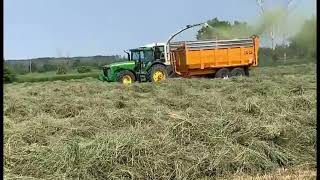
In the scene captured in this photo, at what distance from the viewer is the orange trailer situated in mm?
20094

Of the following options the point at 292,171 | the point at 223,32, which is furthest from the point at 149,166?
the point at 223,32

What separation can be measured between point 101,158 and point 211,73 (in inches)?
628

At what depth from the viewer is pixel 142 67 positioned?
64.1ft

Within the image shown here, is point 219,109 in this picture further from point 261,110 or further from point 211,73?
point 211,73

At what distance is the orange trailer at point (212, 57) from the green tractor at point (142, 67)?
581mm

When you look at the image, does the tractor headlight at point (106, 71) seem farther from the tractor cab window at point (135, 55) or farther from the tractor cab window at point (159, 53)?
the tractor cab window at point (159, 53)

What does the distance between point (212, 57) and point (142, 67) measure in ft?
9.38

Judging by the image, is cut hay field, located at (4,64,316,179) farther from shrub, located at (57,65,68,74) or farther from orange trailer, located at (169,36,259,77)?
shrub, located at (57,65,68,74)

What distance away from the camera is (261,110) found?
749 cm

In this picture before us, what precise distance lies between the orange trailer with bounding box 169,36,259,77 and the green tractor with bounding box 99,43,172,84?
0.58 metres

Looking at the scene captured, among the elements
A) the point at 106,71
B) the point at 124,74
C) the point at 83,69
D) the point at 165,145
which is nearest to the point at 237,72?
the point at 124,74

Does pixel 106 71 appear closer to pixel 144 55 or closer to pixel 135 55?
pixel 135 55

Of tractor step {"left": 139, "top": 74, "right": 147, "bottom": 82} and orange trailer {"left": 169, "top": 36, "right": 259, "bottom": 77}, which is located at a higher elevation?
orange trailer {"left": 169, "top": 36, "right": 259, "bottom": 77}

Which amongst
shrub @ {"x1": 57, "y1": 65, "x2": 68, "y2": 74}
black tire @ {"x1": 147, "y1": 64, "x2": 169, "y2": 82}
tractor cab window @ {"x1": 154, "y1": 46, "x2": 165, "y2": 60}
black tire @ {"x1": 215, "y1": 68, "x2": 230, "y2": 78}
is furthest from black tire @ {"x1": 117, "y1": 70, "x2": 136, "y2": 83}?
shrub @ {"x1": 57, "y1": 65, "x2": 68, "y2": 74}
